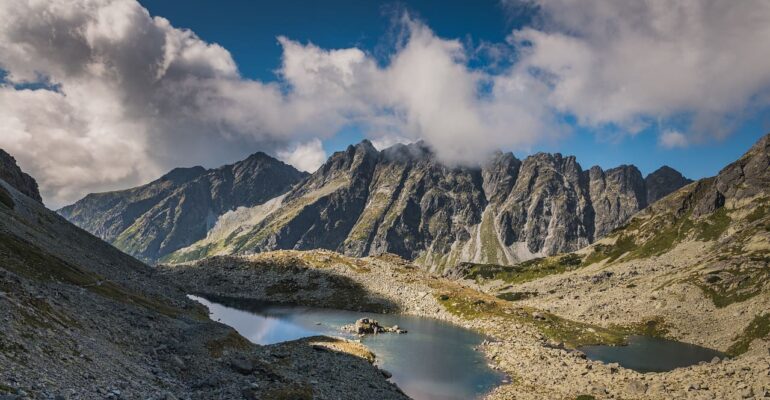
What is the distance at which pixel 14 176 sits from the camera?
13212cm

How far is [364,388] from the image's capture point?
50.0 meters

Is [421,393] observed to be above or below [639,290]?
below

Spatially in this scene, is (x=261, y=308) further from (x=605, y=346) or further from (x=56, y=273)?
(x=605, y=346)

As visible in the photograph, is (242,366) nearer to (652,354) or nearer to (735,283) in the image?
(652,354)

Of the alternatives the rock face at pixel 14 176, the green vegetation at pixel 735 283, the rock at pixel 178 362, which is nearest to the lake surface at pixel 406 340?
the rock at pixel 178 362

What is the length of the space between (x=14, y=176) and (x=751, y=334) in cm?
20602

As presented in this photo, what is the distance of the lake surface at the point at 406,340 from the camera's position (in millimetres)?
66062

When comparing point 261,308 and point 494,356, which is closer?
point 494,356

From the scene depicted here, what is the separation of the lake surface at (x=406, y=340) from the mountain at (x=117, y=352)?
793 cm

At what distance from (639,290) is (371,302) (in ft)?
345

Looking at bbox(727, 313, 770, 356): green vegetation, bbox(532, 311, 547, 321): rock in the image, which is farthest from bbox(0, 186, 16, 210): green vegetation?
bbox(727, 313, 770, 356): green vegetation

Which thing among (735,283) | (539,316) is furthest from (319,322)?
(735,283)

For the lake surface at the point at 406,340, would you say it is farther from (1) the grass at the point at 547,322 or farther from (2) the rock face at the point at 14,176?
(2) the rock face at the point at 14,176

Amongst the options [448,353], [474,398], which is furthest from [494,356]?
[474,398]
